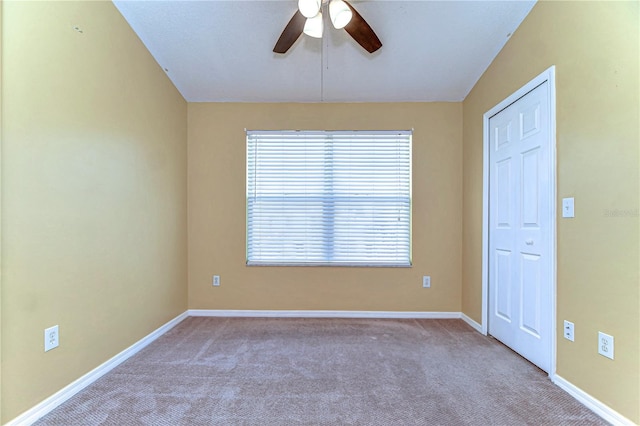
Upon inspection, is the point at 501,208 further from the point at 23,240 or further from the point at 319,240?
the point at 23,240

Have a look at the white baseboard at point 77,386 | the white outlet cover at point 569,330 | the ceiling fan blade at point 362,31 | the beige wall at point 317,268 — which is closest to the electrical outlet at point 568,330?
the white outlet cover at point 569,330

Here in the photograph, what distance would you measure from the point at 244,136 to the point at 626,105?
3.03 meters

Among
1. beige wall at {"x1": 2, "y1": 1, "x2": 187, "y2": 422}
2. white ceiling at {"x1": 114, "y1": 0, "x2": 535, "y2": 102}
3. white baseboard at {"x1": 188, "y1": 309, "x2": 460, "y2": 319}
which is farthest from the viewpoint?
white baseboard at {"x1": 188, "y1": 309, "x2": 460, "y2": 319}

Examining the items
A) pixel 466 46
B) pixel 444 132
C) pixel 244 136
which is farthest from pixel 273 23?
pixel 444 132

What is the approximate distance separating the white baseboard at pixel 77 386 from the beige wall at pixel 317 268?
3.03 ft

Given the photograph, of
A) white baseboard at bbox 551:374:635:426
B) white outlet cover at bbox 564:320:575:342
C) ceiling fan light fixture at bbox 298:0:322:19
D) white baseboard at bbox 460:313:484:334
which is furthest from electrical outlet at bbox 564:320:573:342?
ceiling fan light fixture at bbox 298:0:322:19

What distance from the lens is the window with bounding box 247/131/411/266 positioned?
3385 millimetres

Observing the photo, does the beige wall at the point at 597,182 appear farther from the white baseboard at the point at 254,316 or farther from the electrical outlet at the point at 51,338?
the electrical outlet at the point at 51,338

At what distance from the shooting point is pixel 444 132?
3352 millimetres

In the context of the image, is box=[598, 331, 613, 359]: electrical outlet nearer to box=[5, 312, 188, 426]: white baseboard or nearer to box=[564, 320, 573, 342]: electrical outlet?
box=[564, 320, 573, 342]: electrical outlet

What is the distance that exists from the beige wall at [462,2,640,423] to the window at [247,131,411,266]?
156 centimetres

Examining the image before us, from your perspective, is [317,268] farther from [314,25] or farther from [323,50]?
[314,25]

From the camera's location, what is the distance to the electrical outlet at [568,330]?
72.9 inches

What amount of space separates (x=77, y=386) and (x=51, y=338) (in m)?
0.39
